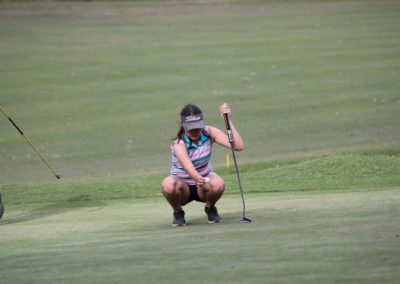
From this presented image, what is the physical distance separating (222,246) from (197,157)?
2.17m

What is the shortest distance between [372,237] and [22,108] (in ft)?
51.1

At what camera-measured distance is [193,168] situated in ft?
29.9

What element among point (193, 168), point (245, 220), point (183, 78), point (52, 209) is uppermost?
point (183, 78)

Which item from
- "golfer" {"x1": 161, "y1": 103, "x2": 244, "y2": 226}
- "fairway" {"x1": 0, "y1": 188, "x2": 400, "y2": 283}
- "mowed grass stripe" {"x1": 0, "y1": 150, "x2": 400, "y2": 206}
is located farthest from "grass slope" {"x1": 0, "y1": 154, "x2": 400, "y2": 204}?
"golfer" {"x1": 161, "y1": 103, "x2": 244, "y2": 226}

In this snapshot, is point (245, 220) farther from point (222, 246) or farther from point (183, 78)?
point (183, 78)

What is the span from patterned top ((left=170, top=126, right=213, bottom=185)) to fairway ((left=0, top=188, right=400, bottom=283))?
468mm

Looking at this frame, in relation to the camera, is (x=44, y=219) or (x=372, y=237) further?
(x=44, y=219)

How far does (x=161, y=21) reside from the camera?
2880 cm

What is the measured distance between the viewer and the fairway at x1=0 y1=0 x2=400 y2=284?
682 centimetres

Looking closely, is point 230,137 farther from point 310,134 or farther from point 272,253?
point 310,134

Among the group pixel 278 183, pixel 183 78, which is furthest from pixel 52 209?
pixel 183 78

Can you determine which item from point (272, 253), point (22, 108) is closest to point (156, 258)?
point (272, 253)

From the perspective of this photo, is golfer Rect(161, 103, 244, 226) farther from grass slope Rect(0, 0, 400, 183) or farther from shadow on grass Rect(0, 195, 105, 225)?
grass slope Rect(0, 0, 400, 183)

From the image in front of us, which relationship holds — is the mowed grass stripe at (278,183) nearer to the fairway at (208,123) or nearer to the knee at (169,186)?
the fairway at (208,123)
